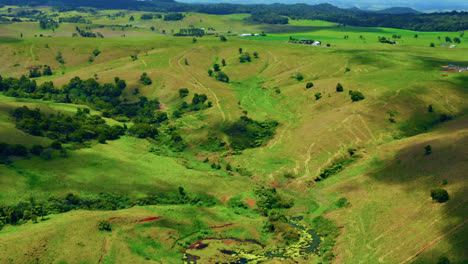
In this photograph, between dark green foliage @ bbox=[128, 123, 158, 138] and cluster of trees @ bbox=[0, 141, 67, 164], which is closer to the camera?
cluster of trees @ bbox=[0, 141, 67, 164]

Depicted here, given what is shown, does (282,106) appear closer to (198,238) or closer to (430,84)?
(430,84)

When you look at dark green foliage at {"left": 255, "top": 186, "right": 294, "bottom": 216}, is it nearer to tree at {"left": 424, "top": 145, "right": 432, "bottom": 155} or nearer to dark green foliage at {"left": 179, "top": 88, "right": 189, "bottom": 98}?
tree at {"left": 424, "top": 145, "right": 432, "bottom": 155}

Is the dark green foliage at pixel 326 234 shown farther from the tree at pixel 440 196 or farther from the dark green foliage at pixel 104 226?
the dark green foliage at pixel 104 226

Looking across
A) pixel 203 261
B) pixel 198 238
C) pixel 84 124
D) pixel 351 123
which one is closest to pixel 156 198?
pixel 198 238

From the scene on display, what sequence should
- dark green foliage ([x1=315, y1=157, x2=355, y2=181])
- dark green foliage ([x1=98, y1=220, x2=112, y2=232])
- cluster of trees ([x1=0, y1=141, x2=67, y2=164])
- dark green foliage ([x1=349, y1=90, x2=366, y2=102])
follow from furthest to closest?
dark green foliage ([x1=349, y1=90, x2=366, y2=102]), dark green foliage ([x1=315, y1=157, x2=355, y2=181]), cluster of trees ([x1=0, y1=141, x2=67, y2=164]), dark green foliage ([x1=98, y1=220, x2=112, y2=232])

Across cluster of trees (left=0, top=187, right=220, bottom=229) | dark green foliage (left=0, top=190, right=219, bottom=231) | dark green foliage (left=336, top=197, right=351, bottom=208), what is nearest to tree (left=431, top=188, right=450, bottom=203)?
dark green foliage (left=336, top=197, right=351, bottom=208)

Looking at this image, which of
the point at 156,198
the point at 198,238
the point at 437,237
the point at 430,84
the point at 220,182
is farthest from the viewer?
the point at 430,84

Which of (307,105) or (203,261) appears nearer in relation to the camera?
(203,261)
